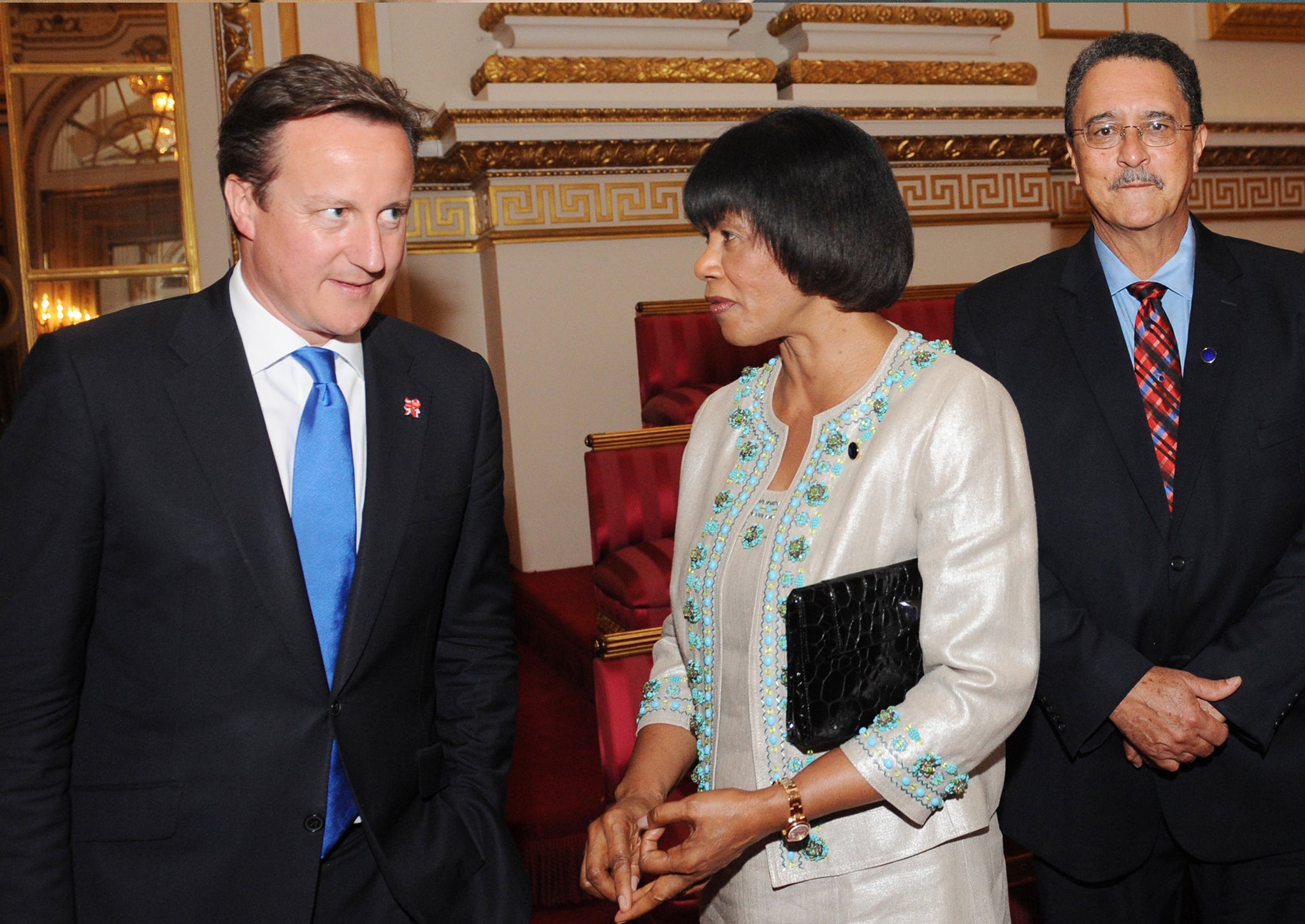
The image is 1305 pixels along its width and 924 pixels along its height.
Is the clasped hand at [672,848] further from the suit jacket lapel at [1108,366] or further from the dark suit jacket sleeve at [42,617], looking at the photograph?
the suit jacket lapel at [1108,366]

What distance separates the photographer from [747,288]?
1418 mm

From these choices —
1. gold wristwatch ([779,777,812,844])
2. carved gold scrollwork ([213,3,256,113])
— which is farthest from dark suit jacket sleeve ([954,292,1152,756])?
carved gold scrollwork ([213,3,256,113])

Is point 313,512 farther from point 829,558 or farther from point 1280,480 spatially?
point 1280,480

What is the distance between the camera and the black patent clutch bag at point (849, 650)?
1265 millimetres

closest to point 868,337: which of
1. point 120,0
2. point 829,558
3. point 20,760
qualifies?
point 829,558

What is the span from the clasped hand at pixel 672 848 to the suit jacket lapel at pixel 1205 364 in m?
0.81

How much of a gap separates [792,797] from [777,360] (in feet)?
1.98

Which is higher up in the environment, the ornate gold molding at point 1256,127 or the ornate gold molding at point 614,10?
the ornate gold molding at point 614,10

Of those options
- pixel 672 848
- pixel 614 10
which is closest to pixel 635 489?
pixel 672 848

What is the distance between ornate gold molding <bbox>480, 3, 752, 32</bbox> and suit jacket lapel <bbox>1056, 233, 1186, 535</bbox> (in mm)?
2858

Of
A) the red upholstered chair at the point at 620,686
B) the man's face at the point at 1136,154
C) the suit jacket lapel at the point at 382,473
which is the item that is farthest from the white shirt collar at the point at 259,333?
the man's face at the point at 1136,154

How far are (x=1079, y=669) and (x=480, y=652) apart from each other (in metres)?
0.83

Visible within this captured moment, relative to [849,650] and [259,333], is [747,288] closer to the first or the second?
[849,650]

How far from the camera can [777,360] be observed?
1596 millimetres
